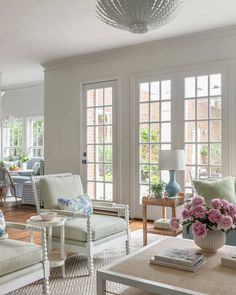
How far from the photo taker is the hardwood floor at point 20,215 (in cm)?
435

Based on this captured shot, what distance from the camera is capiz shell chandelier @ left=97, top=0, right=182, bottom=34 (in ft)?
7.36

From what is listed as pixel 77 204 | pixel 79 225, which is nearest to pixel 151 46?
pixel 77 204

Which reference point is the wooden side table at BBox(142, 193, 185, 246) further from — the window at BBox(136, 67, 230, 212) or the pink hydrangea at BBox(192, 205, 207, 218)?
the pink hydrangea at BBox(192, 205, 207, 218)

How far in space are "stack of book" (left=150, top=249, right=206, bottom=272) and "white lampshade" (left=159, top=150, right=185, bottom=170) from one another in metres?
1.80

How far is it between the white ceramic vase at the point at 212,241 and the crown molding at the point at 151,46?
3057 mm

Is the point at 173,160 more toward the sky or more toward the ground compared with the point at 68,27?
more toward the ground

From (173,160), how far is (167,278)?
2147 mm

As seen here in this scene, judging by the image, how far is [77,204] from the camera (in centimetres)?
338

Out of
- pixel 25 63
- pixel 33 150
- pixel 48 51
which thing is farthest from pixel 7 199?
pixel 48 51

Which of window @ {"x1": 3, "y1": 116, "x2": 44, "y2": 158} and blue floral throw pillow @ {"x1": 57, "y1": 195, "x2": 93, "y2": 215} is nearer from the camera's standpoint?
blue floral throw pillow @ {"x1": 57, "y1": 195, "x2": 93, "y2": 215}

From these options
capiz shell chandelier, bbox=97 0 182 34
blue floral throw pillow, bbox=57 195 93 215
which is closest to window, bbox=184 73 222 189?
blue floral throw pillow, bbox=57 195 93 215

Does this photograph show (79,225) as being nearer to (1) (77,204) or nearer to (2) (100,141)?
(1) (77,204)

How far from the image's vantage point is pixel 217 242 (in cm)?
229

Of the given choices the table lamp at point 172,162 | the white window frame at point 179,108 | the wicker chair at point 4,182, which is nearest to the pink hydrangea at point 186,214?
the table lamp at point 172,162
